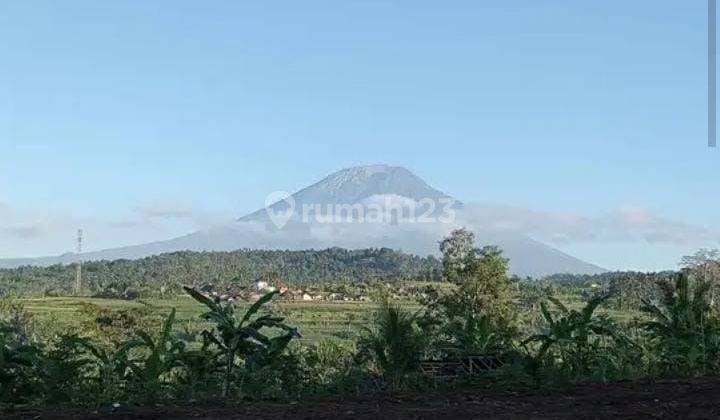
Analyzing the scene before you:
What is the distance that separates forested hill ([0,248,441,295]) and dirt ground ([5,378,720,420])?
87453 mm

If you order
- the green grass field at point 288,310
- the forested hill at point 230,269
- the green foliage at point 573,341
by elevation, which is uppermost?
the forested hill at point 230,269

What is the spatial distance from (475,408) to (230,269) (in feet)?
338

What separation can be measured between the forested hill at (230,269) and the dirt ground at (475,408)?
87453mm

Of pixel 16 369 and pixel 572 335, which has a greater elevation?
pixel 572 335

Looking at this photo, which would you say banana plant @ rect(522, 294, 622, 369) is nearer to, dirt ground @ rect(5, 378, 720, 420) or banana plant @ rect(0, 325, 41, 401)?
dirt ground @ rect(5, 378, 720, 420)

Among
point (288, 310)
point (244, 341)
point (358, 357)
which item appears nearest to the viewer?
point (244, 341)

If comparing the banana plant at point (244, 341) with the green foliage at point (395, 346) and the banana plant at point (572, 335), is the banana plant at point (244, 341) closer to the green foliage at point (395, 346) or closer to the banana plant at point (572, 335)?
the green foliage at point (395, 346)

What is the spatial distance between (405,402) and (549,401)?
34.5 inches

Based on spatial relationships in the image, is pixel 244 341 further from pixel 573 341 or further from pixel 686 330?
pixel 686 330

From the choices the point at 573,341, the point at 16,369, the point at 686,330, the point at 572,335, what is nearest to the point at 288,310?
the point at 686,330

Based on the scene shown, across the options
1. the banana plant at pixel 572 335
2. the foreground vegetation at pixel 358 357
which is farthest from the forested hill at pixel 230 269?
the banana plant at pixel 572 335

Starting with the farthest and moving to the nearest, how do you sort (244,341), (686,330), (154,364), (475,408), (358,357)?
(686,330) → (358,357) → (244,341) → (154,364) → (475,408)

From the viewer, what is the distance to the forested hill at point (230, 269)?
10094 centimetres

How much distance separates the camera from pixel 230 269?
10612 centimetres
